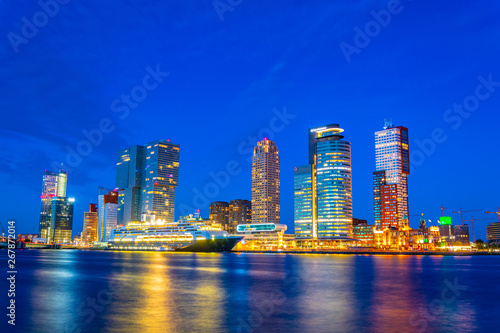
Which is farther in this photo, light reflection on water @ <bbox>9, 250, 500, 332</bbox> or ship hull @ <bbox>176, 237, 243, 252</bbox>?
ship hull @ <bbox>176, 237, 243, 252</bbox>

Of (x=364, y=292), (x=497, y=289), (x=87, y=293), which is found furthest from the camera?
(x=497, y=289)

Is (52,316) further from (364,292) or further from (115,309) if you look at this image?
(364,292)

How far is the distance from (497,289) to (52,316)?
4900 centimetres

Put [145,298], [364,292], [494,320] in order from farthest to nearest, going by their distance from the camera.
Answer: [364,292]
[145,298]
[494,320]

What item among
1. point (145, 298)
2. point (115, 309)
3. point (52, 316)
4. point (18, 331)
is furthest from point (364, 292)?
point (18, 331)

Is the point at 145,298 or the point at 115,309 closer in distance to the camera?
the point at 115,309

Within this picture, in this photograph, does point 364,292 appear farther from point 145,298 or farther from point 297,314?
point 145,298

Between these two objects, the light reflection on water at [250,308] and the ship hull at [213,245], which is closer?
the light reflection on water at [250,308]

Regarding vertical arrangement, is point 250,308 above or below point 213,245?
above

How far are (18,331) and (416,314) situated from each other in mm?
27450

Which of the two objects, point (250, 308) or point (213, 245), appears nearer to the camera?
point (250, 308)

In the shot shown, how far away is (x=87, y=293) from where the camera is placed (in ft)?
150

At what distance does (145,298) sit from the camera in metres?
41.8

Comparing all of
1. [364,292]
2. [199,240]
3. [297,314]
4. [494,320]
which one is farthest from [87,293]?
[199,240]
